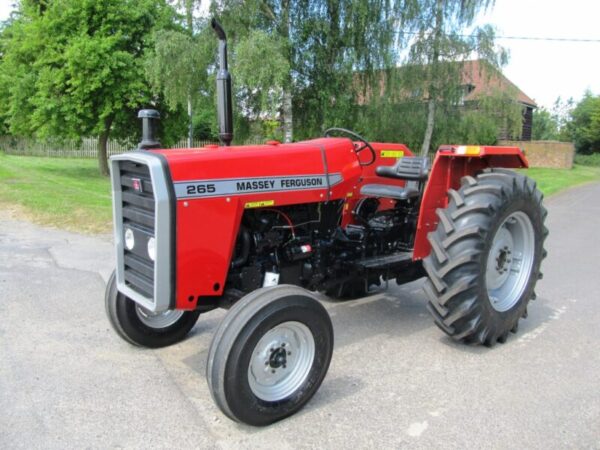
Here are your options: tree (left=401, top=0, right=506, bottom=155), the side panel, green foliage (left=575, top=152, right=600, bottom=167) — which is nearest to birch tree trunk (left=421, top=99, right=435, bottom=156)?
tree (left=401, top=0, right=506, bottom=155)

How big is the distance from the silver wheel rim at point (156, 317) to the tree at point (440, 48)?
16.2 m

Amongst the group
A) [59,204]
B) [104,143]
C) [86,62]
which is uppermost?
[86,62]

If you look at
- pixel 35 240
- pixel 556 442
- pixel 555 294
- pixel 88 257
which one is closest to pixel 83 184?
pixel 35 240

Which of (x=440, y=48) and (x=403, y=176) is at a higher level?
(x=440, y=48)

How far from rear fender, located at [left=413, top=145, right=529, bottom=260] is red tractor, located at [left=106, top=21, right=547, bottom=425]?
0.01 m

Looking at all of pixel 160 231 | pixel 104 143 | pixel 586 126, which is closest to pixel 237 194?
pixel 160 231

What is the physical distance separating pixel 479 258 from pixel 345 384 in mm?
1305

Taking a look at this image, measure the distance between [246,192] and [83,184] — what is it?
42.7 ft

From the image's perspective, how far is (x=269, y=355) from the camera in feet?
9.91

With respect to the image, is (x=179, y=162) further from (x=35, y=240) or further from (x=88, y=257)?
(x=35, y=240)

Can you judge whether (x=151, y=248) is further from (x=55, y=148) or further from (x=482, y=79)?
(x=55, y=148)

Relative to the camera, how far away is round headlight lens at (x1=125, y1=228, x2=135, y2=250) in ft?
11.0

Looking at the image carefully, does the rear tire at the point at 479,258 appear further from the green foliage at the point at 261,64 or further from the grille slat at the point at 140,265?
the green foliage at the point at 261,64

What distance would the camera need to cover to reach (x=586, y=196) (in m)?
15.4
